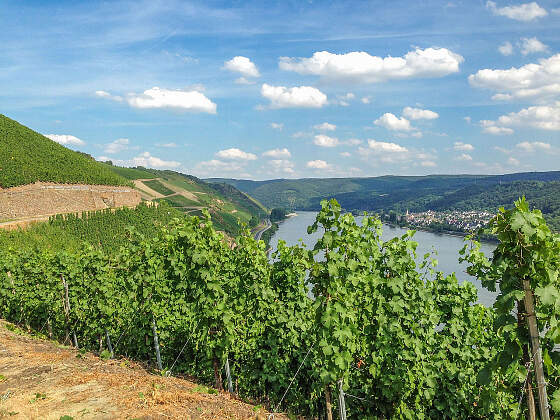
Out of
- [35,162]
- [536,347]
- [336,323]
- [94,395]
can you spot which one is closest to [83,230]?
[35,162]

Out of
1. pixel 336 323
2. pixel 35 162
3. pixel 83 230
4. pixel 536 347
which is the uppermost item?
pixel 35 162

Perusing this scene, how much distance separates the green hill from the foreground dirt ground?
207 feet

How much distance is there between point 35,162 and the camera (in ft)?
231

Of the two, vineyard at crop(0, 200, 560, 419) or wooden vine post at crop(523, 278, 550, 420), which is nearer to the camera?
wooden vine post at crop(523, 278, 550, 420)

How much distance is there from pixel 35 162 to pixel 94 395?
78.0 m

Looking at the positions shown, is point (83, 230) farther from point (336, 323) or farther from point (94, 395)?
point (336, 323)

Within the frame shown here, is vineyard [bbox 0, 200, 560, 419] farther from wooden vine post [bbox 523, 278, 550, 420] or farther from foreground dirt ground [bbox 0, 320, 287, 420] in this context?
foreground dirt ground [bbox 0, 320, 287, 420]

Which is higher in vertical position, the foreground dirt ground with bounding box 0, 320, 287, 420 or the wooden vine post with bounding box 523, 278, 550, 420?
the wooden vine post with bounding box 523, 278, 550, 420

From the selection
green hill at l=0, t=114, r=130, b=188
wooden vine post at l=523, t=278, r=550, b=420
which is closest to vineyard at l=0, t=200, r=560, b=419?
wooden vine post at l=523, t=278, r=550, b=420

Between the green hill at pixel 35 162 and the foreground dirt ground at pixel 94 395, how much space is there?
207ft

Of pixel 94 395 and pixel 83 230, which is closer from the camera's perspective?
pixel 94 395

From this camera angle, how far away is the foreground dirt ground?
6.83 m

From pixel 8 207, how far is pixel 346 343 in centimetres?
6605

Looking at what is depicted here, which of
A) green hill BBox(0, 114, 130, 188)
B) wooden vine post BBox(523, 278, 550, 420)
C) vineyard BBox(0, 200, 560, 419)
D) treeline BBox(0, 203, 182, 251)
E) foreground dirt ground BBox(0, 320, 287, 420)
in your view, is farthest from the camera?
green hill BBox(0, 114, 130, 188)
